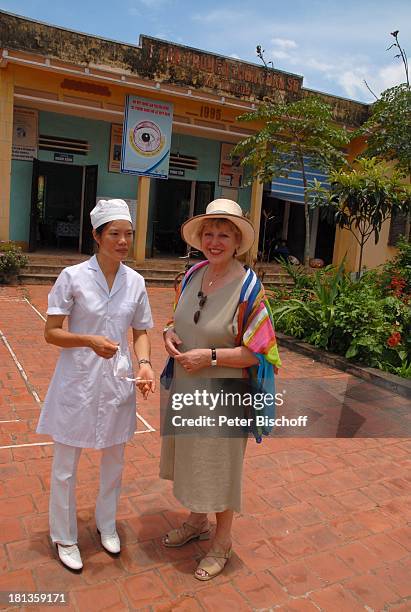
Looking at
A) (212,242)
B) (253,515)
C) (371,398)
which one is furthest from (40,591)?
(371,398)

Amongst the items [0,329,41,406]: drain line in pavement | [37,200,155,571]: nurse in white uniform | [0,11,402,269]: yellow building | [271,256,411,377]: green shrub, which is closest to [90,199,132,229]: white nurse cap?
[37,200,155,571]: nurse in white uniform

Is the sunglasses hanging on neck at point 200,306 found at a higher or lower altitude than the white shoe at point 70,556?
higher

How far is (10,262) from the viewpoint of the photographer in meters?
10.2

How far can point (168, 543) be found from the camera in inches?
108

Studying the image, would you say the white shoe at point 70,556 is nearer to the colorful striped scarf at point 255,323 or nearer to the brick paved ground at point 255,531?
the brick paved ground at point 255,531

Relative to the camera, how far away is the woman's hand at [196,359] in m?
2.38

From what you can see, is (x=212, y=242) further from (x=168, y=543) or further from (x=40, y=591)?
(x=40, y=591)

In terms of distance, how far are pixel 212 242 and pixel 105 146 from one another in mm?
11686

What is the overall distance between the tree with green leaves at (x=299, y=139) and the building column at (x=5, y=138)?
15.3ft

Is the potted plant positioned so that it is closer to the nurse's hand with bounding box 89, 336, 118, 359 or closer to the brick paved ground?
the brick paved ground

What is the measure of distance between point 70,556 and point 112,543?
0.22 m

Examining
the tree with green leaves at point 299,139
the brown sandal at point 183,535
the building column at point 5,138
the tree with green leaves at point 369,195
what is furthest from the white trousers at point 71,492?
the building column at point 5,138

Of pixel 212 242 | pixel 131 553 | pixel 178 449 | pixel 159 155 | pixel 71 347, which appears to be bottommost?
pixel 131 553

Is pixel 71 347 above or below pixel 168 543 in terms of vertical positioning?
above
